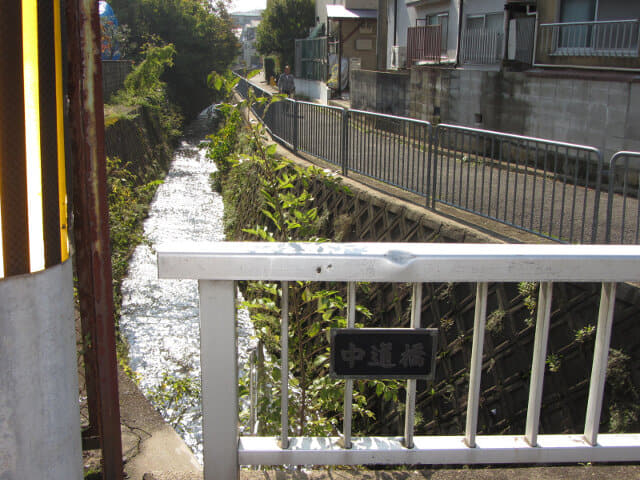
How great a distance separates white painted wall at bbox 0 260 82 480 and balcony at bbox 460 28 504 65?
1506cm

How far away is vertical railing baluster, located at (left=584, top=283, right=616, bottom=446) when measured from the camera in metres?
2.35

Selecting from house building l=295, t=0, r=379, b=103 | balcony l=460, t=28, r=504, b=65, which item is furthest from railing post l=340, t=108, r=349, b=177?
house building l=295, t=0, r=379, b=103

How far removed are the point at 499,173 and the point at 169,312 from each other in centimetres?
573

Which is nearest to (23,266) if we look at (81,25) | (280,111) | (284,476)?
(81,25)

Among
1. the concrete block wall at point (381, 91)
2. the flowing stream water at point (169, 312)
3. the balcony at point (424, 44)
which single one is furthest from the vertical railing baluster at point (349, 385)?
the balcony at point (424, 44)

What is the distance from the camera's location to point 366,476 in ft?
9.18

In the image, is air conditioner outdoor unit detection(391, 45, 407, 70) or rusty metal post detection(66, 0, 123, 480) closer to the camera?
rusty metal post detection(66, 0, 123, 480)

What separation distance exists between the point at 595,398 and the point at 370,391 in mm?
4355

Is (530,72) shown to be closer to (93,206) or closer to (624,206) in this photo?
(624,206)

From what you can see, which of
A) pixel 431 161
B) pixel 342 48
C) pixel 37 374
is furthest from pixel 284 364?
pixel 342 48

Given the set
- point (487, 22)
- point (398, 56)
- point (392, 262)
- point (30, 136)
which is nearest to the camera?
point (30, 136)

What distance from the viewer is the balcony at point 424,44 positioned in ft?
61.7

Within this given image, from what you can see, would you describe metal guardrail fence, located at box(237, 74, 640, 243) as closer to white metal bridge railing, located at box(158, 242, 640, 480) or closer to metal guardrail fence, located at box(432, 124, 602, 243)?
metal guardrail fence, located at box(432, 124, 602, 243)

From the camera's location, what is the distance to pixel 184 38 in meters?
33.9
